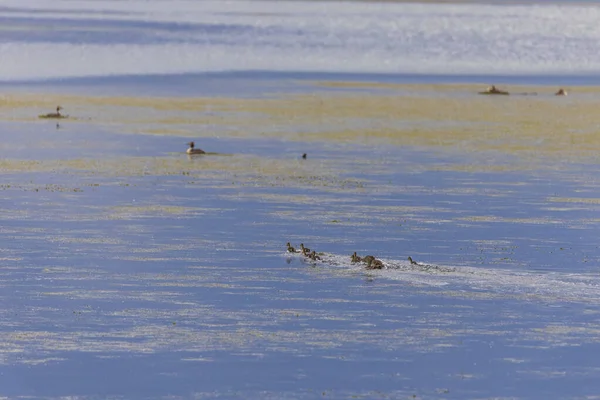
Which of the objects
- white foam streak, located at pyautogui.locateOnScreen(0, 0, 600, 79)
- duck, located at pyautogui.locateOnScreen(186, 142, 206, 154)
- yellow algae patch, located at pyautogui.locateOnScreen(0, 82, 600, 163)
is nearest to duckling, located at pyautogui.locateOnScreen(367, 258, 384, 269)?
duck, located at pyautogui.locateOnScreen(186, 142, 206, 154)

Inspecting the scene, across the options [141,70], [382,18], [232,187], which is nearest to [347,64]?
[141,70]

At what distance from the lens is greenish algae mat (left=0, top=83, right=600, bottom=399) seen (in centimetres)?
1080

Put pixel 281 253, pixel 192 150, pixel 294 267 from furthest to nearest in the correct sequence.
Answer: pixel 192 150, pixel 281 253, pixel 294 267

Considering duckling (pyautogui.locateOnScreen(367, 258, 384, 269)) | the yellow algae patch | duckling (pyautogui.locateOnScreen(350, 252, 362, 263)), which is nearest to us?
duckling (pyautogui.locateOnScreen(367, 258, 384, 269))

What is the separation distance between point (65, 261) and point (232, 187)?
5.93 m

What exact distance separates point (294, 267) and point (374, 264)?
0.79 metres

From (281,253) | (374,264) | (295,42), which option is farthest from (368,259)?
(295,42)

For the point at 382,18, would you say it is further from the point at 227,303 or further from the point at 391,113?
the point at 227,303

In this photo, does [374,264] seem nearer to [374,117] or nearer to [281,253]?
[281,253]

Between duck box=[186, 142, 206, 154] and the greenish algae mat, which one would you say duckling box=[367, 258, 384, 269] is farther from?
duck box=[186, 142, 206, 154]

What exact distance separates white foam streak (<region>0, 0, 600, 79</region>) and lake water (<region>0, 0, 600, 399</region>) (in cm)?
1082

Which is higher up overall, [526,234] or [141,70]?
[141,70]

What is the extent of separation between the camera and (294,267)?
571 inches

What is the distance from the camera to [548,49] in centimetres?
5516
